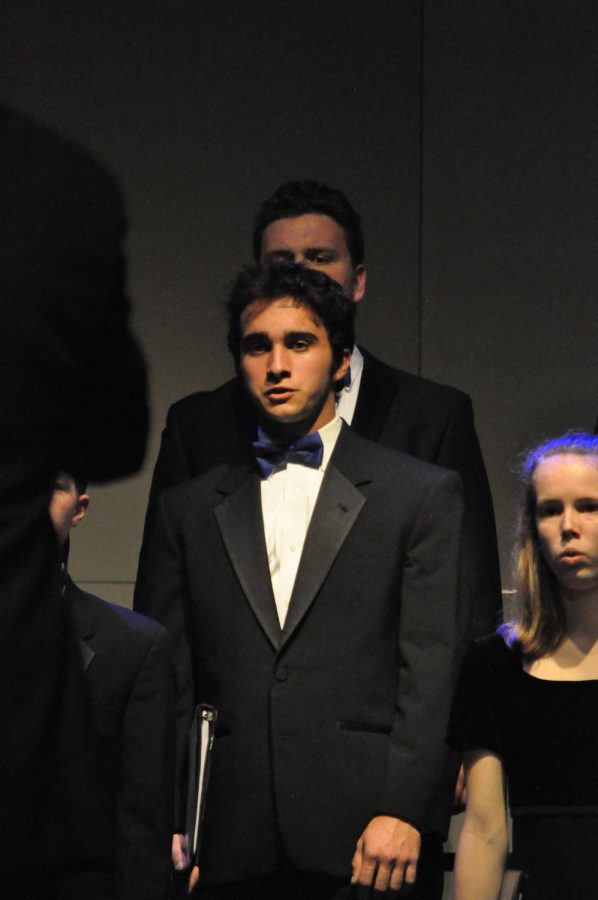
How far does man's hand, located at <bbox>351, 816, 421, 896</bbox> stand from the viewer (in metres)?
2.79

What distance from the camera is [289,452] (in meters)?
3.15

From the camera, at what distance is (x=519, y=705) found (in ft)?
9.03

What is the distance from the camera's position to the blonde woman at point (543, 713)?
2662 millimetres

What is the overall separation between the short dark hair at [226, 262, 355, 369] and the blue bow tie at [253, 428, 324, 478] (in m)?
0.21

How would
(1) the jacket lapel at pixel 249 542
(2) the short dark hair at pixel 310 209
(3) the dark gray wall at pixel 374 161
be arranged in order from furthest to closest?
→ (3) the dark gray wall at pixel 374 161
(2) the short dark hair at pixel 310 209
(1) the jacket lapel at pixel 249 542

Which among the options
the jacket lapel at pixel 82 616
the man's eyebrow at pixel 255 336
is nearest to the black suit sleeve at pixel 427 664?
the man's eyebrow at pixel 255 336

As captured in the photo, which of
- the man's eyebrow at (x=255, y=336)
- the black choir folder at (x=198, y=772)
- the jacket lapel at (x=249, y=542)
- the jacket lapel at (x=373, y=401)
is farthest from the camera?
the jacket lapel at (x=373, y=401)

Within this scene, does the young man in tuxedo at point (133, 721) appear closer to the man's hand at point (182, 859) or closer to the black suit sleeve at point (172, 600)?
the black suit sleeve at point (172, 600)

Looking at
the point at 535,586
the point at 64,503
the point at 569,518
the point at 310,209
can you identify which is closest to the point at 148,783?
the point at 64,503

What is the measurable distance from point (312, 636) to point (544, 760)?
0.52m

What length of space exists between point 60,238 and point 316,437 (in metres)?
1.86

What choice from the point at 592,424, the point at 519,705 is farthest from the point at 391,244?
the point at 519,705

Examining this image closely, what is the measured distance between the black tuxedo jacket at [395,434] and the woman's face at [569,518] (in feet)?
1.80

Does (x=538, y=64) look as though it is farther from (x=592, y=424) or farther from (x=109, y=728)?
(x=109, y=728)
